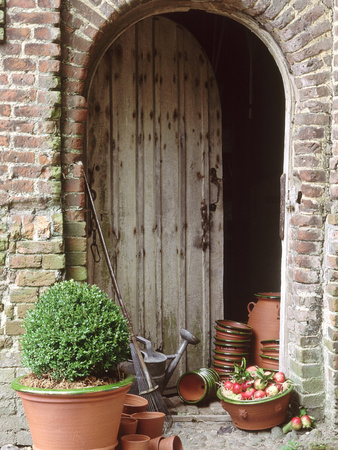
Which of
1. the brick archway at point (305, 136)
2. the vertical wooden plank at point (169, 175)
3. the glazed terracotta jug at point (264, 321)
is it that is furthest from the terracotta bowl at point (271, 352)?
the vertical wooden plank at point (169, 175)

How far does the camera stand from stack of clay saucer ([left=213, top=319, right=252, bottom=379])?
4.41 metres

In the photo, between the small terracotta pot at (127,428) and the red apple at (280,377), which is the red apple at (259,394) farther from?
the small terracotta pot at (127,428)

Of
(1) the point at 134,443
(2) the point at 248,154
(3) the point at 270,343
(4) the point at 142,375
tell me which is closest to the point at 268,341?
(3) the point at 270,343

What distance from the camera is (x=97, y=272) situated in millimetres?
4312

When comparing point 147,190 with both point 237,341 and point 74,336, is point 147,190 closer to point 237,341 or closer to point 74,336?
point 237,341

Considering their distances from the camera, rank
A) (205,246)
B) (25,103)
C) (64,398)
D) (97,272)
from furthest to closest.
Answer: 1. (205,246)
2. (97,272)
3. (25,103)
4. (64,398)

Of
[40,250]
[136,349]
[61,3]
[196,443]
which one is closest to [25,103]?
[61,3]

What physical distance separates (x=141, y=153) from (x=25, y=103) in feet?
4.35

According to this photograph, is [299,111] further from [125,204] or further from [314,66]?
[125,204]

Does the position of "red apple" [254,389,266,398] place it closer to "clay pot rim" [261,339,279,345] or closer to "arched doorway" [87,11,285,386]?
"clay pot rim" [261,339,279,345]

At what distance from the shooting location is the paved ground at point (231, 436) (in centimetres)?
Result: 350

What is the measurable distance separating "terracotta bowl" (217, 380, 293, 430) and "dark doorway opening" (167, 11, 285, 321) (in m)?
2.35

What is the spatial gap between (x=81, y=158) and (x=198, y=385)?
6.45 ft

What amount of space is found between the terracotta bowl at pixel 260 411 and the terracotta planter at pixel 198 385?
438 mm
